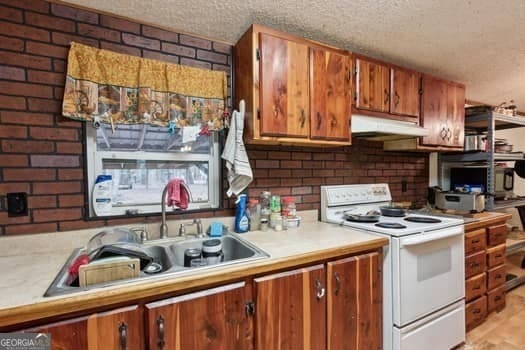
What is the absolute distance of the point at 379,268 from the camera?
4.99 feet

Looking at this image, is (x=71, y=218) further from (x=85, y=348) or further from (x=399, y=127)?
(x=399, y=127)

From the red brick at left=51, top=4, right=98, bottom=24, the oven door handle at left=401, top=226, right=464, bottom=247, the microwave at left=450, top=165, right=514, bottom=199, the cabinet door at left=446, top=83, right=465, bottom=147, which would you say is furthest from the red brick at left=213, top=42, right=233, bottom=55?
the microwave at left=450, top=165, right=514, bottom=199

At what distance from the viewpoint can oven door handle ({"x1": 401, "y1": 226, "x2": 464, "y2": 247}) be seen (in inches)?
59.1

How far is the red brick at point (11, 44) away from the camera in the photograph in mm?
1230

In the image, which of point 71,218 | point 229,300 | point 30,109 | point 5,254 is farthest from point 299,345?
point 30,109

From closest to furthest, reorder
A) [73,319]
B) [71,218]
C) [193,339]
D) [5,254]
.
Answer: [73,319] → [193,339] → [5,254] → [71,218]

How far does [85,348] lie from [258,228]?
111cm

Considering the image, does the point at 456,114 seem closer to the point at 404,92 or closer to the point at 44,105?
the point at 404,92

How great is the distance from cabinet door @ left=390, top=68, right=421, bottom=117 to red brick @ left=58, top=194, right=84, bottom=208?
7.43 ft

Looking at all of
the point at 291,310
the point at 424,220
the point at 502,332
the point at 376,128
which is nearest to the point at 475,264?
the point at 502,332

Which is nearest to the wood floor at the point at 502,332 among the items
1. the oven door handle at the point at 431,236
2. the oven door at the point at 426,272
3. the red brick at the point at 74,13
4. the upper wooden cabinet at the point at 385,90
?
the oven door at the point at 426,272

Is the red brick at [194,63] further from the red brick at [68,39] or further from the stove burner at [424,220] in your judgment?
the stove burner at [424,220]

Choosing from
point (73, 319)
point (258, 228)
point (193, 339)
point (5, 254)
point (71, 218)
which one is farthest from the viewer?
point (258, 228)

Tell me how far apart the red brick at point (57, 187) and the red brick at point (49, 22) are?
80cm
